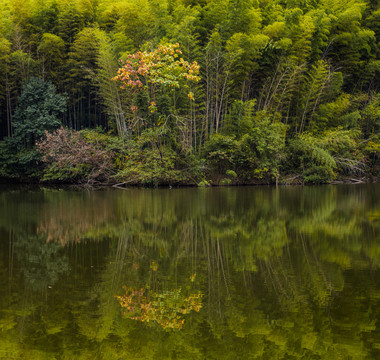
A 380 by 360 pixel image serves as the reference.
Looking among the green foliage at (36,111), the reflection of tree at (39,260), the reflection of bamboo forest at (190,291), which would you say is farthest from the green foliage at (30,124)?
the reflection of tree at (39,260)

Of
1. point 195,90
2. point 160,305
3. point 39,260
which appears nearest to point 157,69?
point 195,90

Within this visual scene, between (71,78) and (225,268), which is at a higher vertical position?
(71,78)

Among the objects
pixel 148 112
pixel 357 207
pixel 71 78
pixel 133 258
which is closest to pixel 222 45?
pixel 148 112

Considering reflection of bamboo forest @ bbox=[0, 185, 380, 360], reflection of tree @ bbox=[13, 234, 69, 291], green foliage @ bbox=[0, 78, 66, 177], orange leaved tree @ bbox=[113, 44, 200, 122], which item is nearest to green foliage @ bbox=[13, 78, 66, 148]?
green foliage @ bbox=[0, 78, 66, 177]

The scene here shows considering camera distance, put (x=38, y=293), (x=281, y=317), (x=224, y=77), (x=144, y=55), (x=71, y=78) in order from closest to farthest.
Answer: (x=281, y=317)
(x=38, y=293)
(x=144, y=55)
(x=224, y=77)
(x=71, y=78)

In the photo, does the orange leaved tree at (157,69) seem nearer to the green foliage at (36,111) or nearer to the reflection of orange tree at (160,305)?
the green foliage at (36,111)

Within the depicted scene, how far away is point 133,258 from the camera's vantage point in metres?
5.19

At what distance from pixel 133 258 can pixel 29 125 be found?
18445 mm

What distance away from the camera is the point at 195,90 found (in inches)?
782

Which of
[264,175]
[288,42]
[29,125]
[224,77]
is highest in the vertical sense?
[288,42]

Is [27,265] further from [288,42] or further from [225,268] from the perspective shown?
[288,42]

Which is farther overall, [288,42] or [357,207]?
[288,42]

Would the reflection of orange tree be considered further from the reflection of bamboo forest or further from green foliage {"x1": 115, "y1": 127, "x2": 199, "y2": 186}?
green foliage {"x1": 115, "y1": 127, "x2": 199, "y2": 186}

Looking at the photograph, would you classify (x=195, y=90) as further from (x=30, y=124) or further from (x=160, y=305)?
(x=160, y=305)
